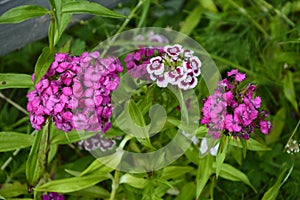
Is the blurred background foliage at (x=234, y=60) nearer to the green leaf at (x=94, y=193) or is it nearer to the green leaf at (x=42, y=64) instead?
the green leaf at (x=94, y=193)

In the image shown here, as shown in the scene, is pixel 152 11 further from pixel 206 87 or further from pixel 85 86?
pixel 85 86

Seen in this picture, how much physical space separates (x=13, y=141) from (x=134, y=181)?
0.30m

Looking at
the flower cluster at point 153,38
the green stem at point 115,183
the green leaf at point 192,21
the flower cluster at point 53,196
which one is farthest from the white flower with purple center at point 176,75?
the green leaf at point 192,21

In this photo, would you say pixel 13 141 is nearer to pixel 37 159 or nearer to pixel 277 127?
pixel 37 159

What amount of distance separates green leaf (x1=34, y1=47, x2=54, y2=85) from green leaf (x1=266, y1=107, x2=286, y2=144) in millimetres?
845

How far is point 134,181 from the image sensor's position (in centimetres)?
139

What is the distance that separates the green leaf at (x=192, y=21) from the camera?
199 centimetres

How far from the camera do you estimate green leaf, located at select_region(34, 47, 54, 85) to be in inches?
44.2

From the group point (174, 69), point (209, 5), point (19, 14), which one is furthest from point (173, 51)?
point (209, 5)

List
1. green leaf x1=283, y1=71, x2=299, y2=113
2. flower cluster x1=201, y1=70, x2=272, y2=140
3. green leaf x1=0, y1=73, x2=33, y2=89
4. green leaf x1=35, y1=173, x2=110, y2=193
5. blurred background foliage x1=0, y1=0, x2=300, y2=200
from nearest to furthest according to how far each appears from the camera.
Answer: flower cluster x1=201, y1=70, x2=272, y2=140, green leaf x1=0, y1=73, x2=33, y2=89, green leaf x1=35, y1=173, x2=110, y2=193, blurred background foliage x1=0, y1=0, x2=300, y2=200, green leaf x1=283, y1=71, x2=299, y2=113

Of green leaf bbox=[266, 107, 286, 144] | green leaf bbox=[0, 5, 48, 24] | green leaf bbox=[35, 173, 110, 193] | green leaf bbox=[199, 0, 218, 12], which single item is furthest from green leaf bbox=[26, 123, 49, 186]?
green leaf bbox=[199, 0, 218, 12]

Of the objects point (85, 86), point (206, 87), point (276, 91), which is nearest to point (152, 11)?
point (276, 91)

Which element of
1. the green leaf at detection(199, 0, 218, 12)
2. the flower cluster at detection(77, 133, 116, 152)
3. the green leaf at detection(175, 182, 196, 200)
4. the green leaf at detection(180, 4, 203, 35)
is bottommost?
the green leaf at detection(175, 182, 196, 200)

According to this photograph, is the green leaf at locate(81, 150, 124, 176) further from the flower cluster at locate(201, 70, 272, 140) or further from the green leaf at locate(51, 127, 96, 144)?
the flower cluster at locate(201, 70, 272, 140)
